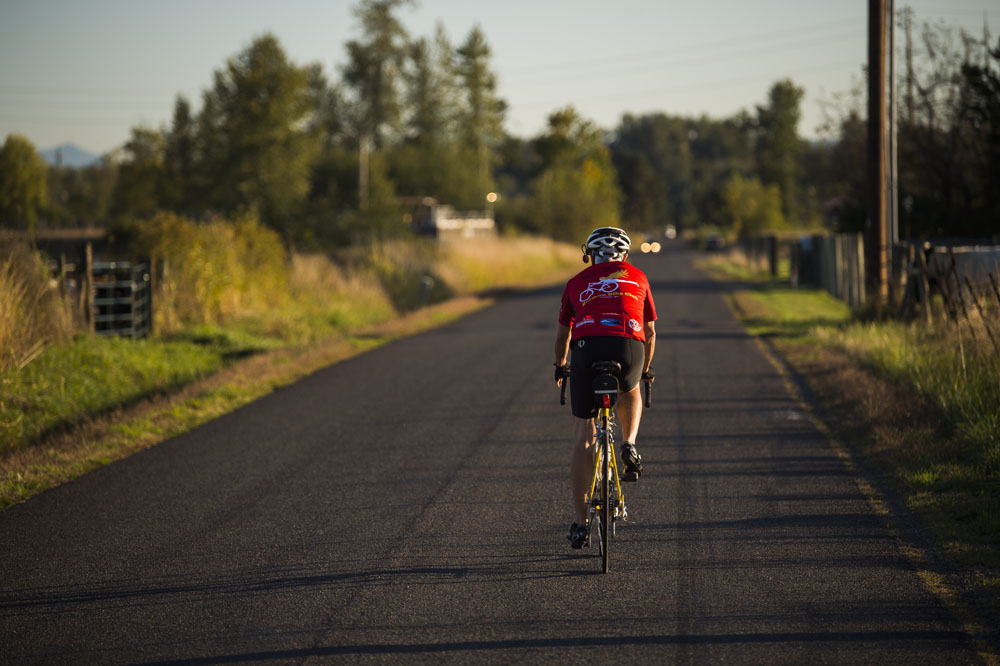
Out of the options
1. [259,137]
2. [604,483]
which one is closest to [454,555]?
[604,483]

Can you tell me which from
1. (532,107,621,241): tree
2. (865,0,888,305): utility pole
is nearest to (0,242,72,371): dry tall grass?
(865,0,888,305): utility pole

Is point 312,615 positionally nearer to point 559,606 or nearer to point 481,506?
point 559,606

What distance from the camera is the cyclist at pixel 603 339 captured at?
5848mm

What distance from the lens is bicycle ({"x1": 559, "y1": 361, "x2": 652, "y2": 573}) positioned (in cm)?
571

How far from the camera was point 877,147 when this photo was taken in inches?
734

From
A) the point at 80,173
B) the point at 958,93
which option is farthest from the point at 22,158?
the point at 80,173

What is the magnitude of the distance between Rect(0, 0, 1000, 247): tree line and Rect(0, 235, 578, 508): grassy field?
3.17 m

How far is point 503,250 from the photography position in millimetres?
45312

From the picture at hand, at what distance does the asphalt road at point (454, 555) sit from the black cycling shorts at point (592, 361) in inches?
38.1

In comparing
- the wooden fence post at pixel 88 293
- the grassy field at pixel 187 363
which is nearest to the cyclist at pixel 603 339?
the grassy field at pixel 187 363

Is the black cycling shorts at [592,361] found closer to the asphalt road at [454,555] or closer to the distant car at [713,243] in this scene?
the asphalt road at [454,555]

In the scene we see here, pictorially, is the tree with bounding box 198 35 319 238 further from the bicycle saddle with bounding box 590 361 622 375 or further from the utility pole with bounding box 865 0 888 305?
the bicycle saddle with bounding box 590 361 622 375

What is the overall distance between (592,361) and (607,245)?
0.75 metres

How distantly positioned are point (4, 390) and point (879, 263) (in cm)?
1495
